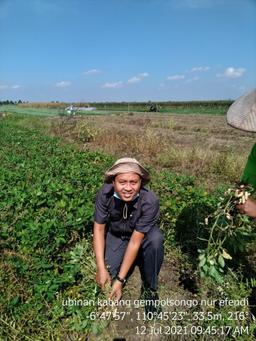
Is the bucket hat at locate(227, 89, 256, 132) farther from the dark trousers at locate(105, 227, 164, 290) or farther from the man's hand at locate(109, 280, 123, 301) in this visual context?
the man's hand at locate(109, 280, 123, 301)

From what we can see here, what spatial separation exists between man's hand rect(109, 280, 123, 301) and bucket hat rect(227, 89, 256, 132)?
58.7 inches

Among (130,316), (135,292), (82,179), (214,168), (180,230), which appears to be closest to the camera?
(130,316)

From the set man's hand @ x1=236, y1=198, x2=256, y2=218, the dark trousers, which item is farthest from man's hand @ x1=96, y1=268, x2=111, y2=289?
man's hand @ x1=236, y1=198, x2=256, y2=218

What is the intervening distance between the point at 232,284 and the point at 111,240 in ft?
3.45

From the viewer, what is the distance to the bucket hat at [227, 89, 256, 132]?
2.08 meters

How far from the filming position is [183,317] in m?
2.64

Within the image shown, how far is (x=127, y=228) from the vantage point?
3092mm

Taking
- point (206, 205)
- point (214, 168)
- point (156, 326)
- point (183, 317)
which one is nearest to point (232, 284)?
point (183, 317)

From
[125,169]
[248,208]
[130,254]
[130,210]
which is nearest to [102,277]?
[130,254]

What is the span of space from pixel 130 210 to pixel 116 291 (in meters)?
0.64

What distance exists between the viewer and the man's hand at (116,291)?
2.76 m

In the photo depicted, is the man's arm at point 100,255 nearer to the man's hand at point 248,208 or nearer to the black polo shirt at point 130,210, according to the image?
the black polo shirt at point 130,210

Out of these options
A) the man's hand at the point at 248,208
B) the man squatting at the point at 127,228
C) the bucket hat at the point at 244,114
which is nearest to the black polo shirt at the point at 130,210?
the man squatting at the point at 127,228

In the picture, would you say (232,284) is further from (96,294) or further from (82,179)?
(82,179)
